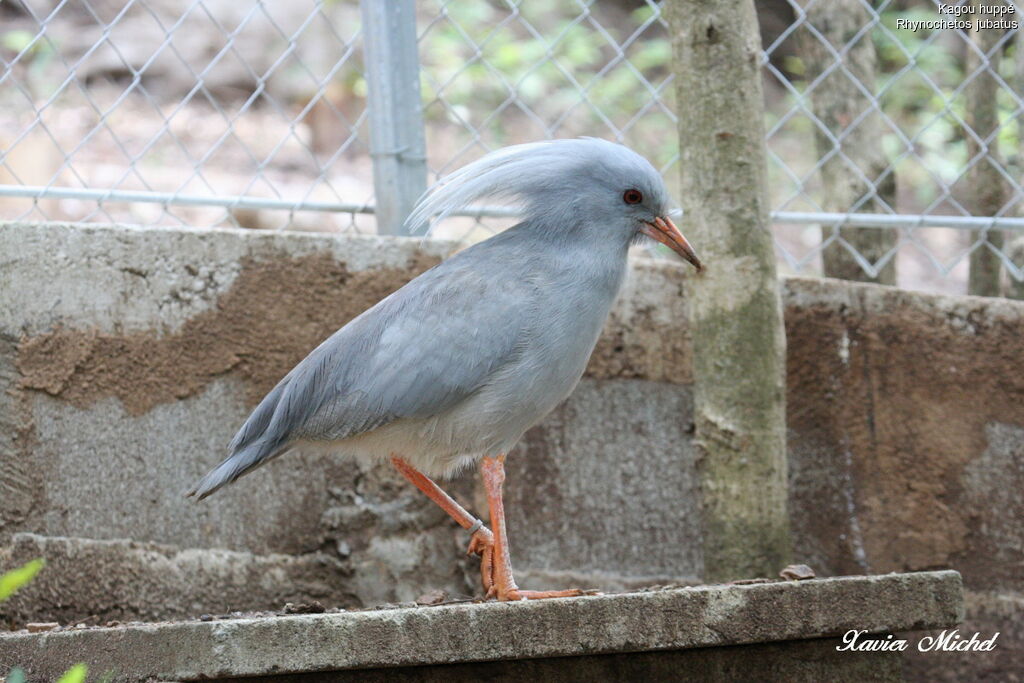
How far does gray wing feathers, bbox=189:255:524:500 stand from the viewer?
346 centimetres

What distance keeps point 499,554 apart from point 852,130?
249cm

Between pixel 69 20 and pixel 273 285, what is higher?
pixel 69 20

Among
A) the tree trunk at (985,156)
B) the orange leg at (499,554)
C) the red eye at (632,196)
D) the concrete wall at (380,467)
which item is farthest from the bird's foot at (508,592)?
the tree trunk at (985,156)

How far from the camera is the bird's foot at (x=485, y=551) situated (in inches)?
145

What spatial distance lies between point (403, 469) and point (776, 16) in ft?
27.5

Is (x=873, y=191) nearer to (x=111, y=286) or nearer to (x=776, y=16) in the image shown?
(x=111, y=286)

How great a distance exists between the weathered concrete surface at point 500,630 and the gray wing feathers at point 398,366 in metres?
0.70

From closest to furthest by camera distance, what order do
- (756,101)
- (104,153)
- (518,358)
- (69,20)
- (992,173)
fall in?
(518,358) → (756,101) → (992,173) → (104,153) → (69,20)

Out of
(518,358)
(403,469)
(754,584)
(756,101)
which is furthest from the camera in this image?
(756,101)

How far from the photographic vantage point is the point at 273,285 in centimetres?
438

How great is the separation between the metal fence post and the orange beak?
1153mm

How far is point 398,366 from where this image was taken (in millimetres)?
3482

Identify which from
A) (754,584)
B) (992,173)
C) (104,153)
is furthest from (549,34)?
(754,584)

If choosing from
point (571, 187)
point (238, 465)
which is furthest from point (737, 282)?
point (238, 465)
